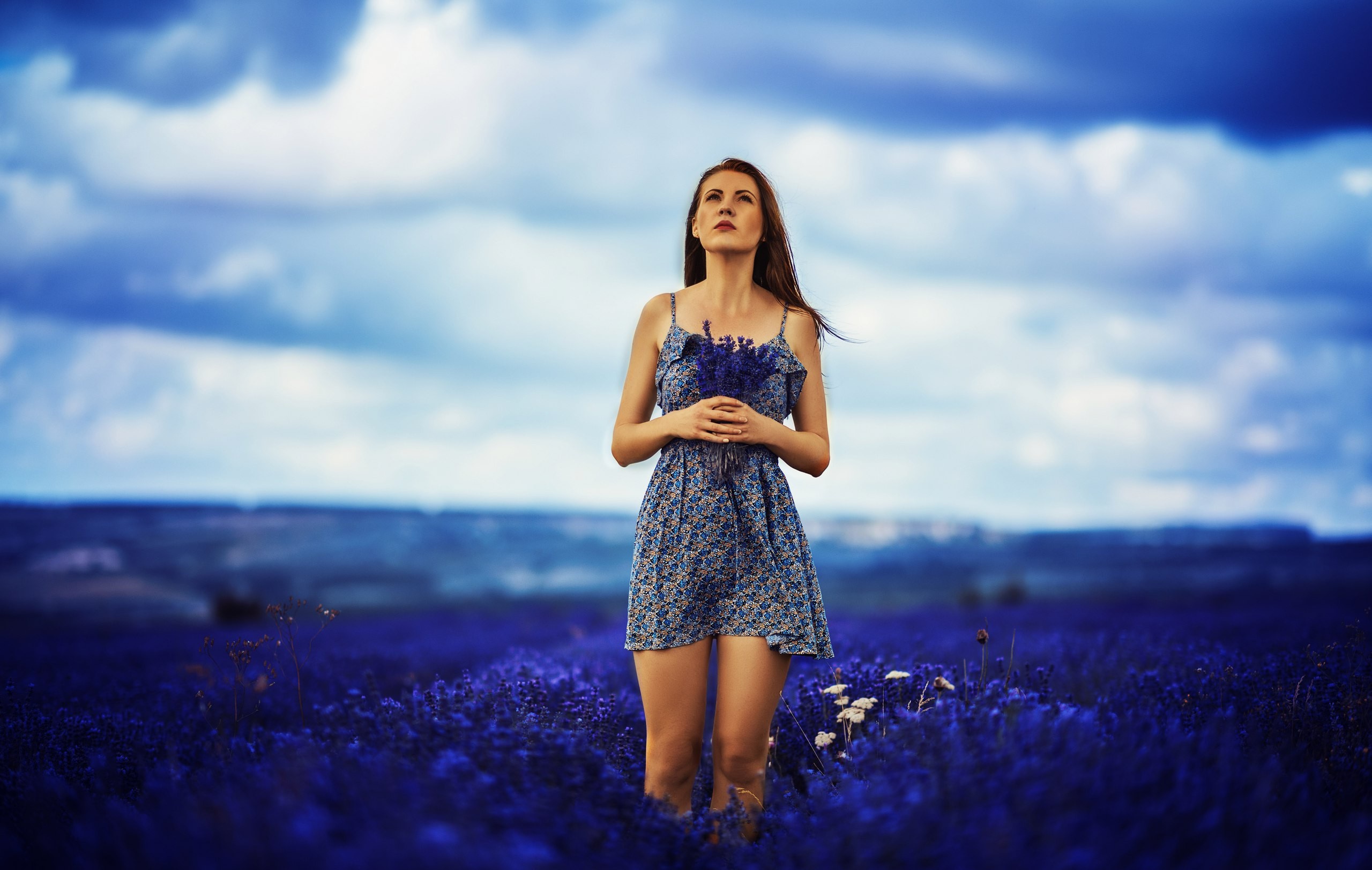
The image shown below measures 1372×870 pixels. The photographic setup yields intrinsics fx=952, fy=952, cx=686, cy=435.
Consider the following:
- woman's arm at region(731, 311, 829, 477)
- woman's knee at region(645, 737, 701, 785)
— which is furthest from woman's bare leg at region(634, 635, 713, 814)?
woman's arm at region(731, 311, 829, 477)

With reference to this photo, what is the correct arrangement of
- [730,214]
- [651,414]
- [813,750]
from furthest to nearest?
[813,750] → [651,414] → [730,214]

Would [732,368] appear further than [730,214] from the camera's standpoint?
No

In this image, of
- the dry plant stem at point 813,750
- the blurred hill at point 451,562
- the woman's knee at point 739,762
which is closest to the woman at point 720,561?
the woman's knee at point 739,762

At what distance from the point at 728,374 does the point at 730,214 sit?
0.61 meters

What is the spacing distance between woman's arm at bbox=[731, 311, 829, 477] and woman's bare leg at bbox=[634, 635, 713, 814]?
611 millimetres

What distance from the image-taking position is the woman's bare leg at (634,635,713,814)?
9.19 ft

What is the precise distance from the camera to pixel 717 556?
279 centimetres

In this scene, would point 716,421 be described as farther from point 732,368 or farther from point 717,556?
point 717,556

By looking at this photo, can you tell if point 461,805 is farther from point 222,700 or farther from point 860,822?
point 222,700

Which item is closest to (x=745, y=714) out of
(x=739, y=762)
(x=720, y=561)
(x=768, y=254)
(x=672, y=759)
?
(x=739, y=762)

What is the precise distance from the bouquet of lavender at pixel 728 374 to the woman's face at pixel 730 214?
0.37 m

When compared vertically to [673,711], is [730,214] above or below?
above

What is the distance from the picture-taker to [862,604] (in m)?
19.1

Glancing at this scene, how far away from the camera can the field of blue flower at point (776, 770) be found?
182cm
